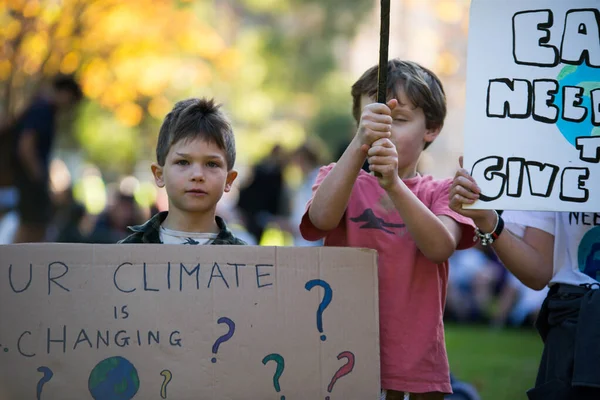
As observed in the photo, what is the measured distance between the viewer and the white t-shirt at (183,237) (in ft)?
10.9

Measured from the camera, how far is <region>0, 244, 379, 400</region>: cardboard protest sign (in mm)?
2809

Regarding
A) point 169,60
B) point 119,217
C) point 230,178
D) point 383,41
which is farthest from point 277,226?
point 169,60

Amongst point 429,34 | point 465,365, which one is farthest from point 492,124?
point 429,34

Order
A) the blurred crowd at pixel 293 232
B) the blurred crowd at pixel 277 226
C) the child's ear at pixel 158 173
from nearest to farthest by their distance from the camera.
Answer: the child's ear at pixel 158 173 < the blurred crowd at pixel 277 226 < the blurred crowd at pixel 293 232

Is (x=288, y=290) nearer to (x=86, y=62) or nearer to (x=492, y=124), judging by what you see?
(x=492, y=124)

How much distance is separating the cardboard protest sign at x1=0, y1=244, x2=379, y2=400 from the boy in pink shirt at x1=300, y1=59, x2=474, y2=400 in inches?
5.2

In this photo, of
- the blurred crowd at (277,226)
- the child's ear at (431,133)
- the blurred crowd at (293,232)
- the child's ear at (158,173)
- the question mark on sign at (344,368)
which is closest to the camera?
the question mark on sign at (344,368)

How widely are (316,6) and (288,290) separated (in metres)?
27.7

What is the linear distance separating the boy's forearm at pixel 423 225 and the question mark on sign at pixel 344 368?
0.42 meters

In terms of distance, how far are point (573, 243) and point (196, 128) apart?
55.4 inches

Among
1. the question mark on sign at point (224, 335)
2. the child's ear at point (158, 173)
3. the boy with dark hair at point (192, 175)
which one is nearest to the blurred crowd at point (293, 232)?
the child's ear at point (158, 173)

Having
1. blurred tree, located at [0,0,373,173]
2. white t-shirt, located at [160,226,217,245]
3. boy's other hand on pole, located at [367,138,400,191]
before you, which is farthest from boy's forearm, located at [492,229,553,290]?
blurred tree, located at [0,0,373,173]

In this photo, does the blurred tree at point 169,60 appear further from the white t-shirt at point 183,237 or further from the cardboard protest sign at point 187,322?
the cardboard protest sign at point 187,322

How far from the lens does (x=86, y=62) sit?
44.0 feet
